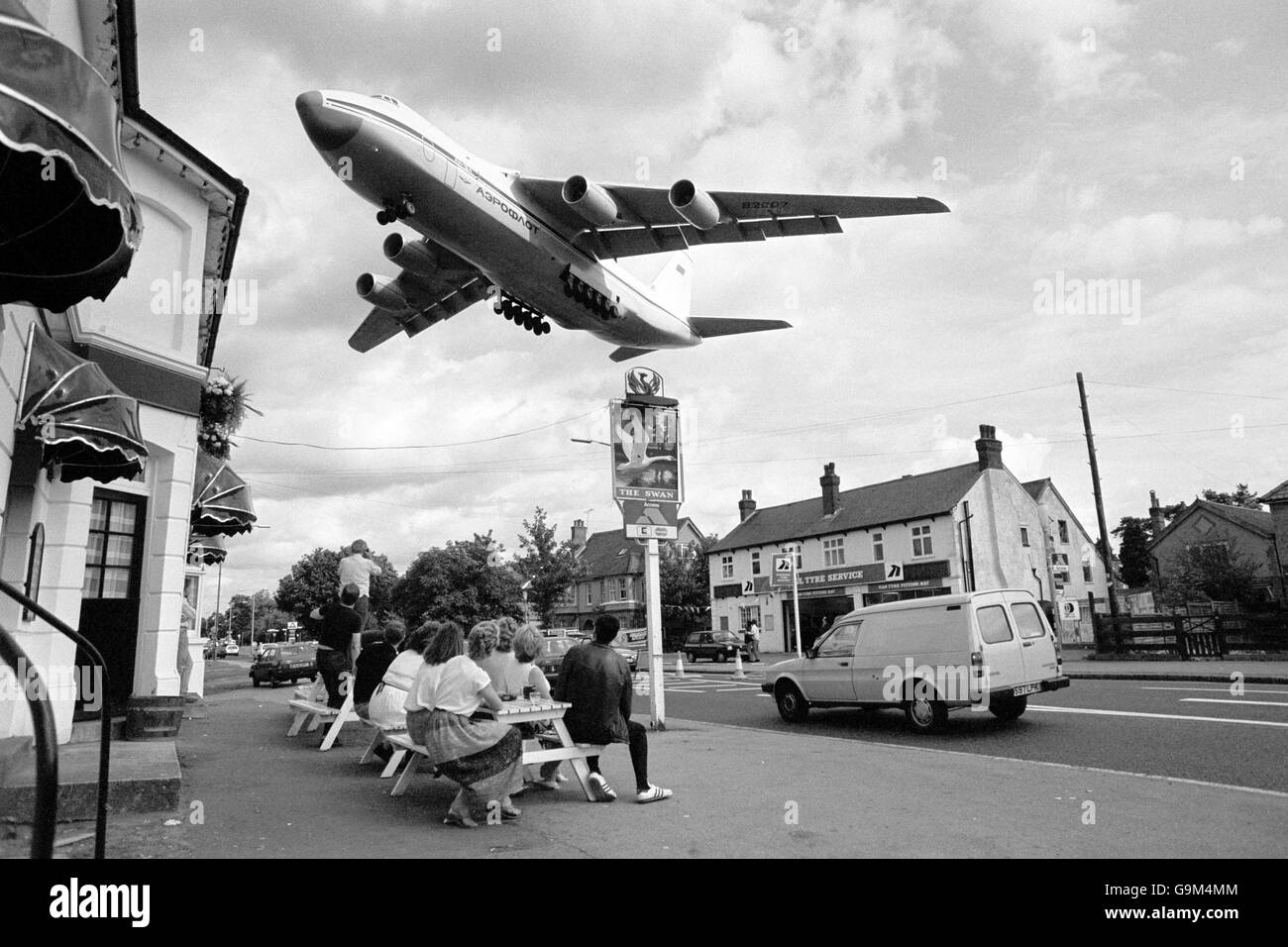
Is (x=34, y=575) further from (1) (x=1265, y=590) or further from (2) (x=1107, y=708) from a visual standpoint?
(1) (x=1265, y=590)

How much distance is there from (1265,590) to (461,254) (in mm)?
46360

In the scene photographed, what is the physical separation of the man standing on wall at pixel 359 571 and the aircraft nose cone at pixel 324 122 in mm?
5461

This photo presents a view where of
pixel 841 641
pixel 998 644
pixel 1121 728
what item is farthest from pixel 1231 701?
pixel 841 641

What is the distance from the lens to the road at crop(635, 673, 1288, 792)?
8.59m

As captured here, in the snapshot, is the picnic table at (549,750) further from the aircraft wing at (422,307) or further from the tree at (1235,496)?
the tree at (1235,496)

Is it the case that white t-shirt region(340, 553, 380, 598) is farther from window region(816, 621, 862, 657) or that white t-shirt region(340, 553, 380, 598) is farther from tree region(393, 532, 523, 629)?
tree region(393, 532, 523, 629)

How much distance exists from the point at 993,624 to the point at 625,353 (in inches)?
464

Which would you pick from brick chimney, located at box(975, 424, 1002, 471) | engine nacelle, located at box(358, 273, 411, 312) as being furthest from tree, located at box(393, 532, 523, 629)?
engine nacelle, located at box(358, 273, 411, 312)

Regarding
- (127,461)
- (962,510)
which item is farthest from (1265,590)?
(127,461)

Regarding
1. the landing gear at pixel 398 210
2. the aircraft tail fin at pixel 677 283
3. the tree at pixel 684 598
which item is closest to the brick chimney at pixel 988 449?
the tree at pixel 684 598

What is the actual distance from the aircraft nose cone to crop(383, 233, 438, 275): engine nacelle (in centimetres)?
382

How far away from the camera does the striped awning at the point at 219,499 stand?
42.0 feet

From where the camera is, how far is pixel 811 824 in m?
5.88

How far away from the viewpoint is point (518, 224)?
511 inches
